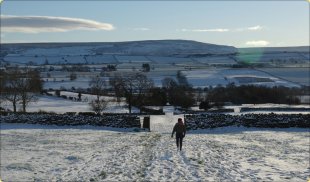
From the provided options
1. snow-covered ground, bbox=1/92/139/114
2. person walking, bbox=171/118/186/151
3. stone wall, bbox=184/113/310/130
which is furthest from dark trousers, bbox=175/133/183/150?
snow-covered ground, bbox=1/92/139/114

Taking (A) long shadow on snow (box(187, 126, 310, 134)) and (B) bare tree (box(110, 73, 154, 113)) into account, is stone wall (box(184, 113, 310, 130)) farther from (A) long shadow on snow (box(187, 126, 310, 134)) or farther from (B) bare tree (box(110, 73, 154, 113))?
(B) bare tree (box(110, 73, 154, 113))

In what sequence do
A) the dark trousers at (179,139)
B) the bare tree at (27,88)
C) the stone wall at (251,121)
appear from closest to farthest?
1. the dark trousers at (179,139)
2. the stone wall at (251,121)
3. the bare tree at (27,88)

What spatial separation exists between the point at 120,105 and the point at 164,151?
1559 inches

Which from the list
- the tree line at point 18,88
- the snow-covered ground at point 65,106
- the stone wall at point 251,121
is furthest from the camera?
the snow-covered ground at point 65,106

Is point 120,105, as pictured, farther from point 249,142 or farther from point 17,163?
point 17,163

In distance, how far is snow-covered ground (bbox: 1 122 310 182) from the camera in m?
12.2

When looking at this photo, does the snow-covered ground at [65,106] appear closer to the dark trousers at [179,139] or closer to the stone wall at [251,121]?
the stone wall at [251,121]

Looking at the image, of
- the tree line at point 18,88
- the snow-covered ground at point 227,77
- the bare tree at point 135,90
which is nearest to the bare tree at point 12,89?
the tree line at point 18,88

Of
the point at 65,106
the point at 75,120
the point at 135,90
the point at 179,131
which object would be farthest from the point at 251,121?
the point at 65,106

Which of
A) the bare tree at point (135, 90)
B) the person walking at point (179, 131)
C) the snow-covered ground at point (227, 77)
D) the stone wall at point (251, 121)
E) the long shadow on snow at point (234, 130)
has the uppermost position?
the snow-covered ground at point (227, 77)

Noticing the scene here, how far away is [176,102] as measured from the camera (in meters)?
54.7

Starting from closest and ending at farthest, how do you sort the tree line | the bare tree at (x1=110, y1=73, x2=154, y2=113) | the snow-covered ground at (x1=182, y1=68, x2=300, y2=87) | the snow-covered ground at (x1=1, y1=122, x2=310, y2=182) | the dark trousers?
the snow-covered ground at (x1=1, y1=122, x2=310, y2=182) → the dark trousers → the tree line → the bare tree at (x1=110, y1=73, x2=154, y2=113) → the snow-covered ground at (x1=182, y1=68, x2=300, y2=87)

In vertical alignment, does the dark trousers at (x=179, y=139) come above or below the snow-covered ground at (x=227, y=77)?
below

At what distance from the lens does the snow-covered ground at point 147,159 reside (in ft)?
40.1
